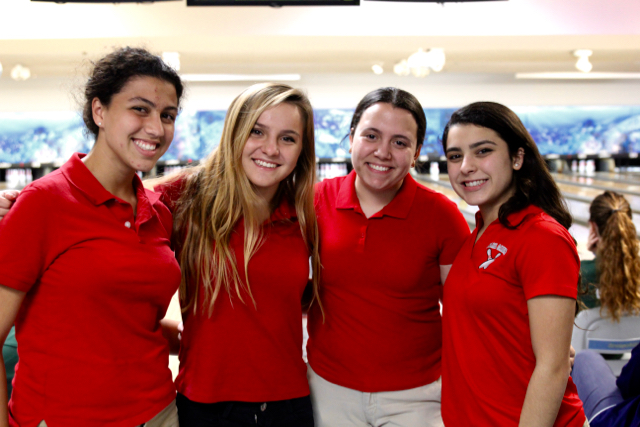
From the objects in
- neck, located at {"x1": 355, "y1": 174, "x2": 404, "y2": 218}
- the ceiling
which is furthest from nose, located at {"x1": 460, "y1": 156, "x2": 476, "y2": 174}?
the ceiling

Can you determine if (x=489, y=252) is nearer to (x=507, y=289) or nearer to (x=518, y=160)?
(x=507, y=289)

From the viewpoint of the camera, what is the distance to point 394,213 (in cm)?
131

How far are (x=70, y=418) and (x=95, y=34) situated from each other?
297 centimetres

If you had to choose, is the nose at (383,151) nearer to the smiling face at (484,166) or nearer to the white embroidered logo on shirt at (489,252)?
the smiling face at (484,166)

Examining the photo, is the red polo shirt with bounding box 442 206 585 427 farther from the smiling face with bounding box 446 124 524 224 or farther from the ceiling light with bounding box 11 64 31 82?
the ceiling light with bounding box 11 64 31 82

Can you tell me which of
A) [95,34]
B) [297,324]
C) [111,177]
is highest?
[95,34]

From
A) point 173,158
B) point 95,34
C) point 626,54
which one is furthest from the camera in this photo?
point 173,158

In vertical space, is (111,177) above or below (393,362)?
above

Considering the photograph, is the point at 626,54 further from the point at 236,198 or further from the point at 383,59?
the point at 236,198

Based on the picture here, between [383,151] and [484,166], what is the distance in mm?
254

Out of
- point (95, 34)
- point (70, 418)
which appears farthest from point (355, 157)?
point (95, 34)

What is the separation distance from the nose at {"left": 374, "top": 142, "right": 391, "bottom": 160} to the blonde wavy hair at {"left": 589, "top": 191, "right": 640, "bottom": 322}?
53.3 inches

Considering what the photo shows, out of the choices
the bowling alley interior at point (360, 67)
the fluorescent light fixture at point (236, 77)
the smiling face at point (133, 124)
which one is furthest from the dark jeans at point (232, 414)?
the fluorescent light fixture at point (236, 77)

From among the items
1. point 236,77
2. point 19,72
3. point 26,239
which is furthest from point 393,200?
point 236,77
